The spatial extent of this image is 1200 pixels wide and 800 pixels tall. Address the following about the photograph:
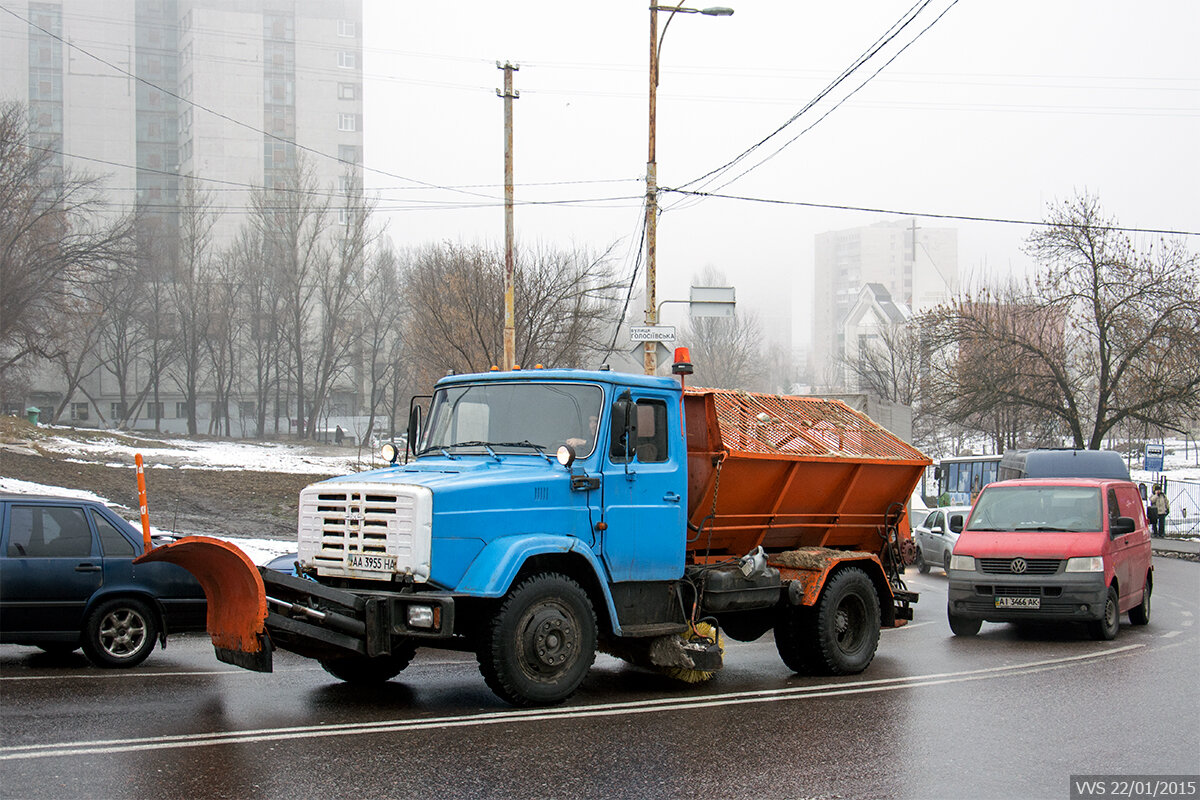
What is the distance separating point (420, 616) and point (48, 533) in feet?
14.8

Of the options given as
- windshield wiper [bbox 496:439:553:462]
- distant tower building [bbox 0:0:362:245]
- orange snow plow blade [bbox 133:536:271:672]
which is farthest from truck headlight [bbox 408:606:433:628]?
distant tower building [bbox 0:0:362:245]

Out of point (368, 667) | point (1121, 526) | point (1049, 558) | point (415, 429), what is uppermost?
point (415, 429)

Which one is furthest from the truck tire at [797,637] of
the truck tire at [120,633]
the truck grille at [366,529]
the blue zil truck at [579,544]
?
the truck tire at [120,633]

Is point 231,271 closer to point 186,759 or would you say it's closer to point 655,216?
point 655,216

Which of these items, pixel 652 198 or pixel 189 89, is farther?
pixel 189 89

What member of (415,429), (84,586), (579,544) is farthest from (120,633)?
(579,544)

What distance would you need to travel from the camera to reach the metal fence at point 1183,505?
4262 cm

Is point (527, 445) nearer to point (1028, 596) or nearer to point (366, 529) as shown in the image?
point (366, 529)

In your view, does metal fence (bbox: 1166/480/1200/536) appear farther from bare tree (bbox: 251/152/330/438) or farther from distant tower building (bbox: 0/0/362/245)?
distant tower building (bbox: 0/0/362/245)

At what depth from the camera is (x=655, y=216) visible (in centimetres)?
2123

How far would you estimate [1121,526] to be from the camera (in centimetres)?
1368

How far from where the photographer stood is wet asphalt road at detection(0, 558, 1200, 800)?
610 cm

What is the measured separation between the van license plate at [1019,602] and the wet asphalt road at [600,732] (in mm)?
1808

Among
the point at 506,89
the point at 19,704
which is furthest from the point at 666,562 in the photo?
the point at 506,89
